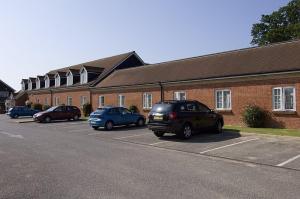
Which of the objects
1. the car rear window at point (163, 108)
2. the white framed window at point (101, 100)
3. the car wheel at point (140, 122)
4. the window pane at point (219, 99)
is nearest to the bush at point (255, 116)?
the window pane at point (219, 99)

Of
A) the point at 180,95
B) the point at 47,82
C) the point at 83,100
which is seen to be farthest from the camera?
the point at 47,82

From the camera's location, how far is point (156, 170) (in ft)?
29.5

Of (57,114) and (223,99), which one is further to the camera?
(57,114)

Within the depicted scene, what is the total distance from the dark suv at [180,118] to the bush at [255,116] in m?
4.00

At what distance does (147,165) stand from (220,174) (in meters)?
2.21

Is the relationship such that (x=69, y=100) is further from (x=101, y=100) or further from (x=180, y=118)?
(x=180, y=118)

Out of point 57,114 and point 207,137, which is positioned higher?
point 57,114

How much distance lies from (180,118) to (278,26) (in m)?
37.3

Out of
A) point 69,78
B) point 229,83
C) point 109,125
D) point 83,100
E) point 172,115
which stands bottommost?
point 109,125

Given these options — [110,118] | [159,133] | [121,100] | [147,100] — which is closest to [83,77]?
[121,100]

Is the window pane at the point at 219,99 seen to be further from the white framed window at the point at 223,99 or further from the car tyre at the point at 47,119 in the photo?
the car tyre at the point at 47,119

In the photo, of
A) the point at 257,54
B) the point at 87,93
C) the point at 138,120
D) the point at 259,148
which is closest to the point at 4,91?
the point at 87,93

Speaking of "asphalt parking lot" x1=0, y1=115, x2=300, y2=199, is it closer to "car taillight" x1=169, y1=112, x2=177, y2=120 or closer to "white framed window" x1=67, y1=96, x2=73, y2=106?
"car taillight" x1=169, y1=112, x2=177, y2=120

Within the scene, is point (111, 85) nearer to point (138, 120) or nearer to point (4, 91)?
point (138, 120)
